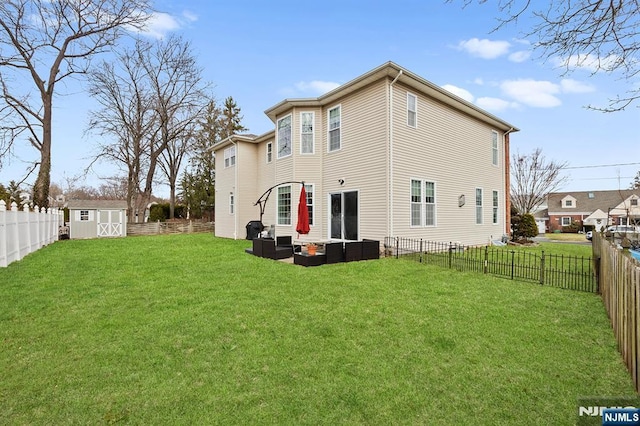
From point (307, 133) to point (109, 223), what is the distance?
56.2 feet

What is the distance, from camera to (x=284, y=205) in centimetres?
1433

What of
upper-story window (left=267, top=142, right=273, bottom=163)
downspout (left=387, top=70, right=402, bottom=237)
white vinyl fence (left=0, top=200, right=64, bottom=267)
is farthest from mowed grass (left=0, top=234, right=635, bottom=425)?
upper-story window (left=267, top=142, right=273, bottom=163)

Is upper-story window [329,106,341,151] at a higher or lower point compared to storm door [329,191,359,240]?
higher

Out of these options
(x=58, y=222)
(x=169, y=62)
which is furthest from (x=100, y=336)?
(x=169, y=62)

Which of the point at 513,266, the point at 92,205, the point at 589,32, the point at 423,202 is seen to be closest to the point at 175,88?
the point at 92,205

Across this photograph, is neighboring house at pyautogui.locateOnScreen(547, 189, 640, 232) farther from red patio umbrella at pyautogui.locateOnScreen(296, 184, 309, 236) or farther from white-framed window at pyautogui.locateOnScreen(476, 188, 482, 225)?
red patio umbrella at pyautogui.locateOnScreen(296, 184, 309, 236)

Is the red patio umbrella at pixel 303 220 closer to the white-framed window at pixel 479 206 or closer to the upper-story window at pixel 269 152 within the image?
the upper-story window at pixel 269 152

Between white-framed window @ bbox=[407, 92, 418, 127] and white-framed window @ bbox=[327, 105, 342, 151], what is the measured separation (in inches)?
105

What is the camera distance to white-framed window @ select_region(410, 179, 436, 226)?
11.7 metres

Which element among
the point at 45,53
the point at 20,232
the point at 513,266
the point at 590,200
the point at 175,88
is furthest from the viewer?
the point at 590,200

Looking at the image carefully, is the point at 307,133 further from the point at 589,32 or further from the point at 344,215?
the point at 589,32

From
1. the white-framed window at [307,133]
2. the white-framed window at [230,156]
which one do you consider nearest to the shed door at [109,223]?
the white-framed window at [230,156]

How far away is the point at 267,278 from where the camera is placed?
748cm

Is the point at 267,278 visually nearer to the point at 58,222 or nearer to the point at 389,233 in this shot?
the point at 389,233
